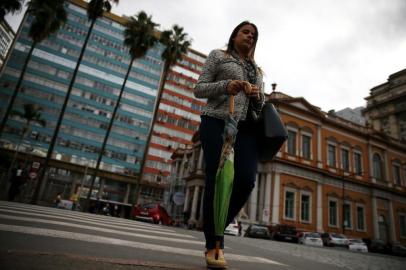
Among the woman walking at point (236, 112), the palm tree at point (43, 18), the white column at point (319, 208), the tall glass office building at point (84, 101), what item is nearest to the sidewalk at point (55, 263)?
the woman walking at point (236, 112)

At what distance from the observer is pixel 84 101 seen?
49719 millimetres

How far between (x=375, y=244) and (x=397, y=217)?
34.8ft

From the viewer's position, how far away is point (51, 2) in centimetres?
2177

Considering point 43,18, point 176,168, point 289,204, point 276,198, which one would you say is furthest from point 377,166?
point 43,18

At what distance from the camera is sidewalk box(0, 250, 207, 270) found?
48.6 inches

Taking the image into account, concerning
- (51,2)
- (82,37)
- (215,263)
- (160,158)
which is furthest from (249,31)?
(82,37)

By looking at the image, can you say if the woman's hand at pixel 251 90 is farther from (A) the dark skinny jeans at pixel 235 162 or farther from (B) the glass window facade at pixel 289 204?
(B) the glass window facade at pixel 289 204

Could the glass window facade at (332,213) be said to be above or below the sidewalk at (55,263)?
above

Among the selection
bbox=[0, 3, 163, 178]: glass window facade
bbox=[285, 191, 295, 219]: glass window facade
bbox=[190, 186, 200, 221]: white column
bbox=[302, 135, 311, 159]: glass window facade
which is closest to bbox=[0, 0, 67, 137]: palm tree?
bbox=[190, 186, 200, 221]: white column

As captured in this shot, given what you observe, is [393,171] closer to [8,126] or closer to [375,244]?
[375,244]

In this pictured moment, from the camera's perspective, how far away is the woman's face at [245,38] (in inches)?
105

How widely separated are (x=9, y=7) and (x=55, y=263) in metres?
25.7

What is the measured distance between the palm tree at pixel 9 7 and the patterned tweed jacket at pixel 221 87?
24521 millimetres

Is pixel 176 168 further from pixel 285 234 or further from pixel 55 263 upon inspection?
pixel 55 263
